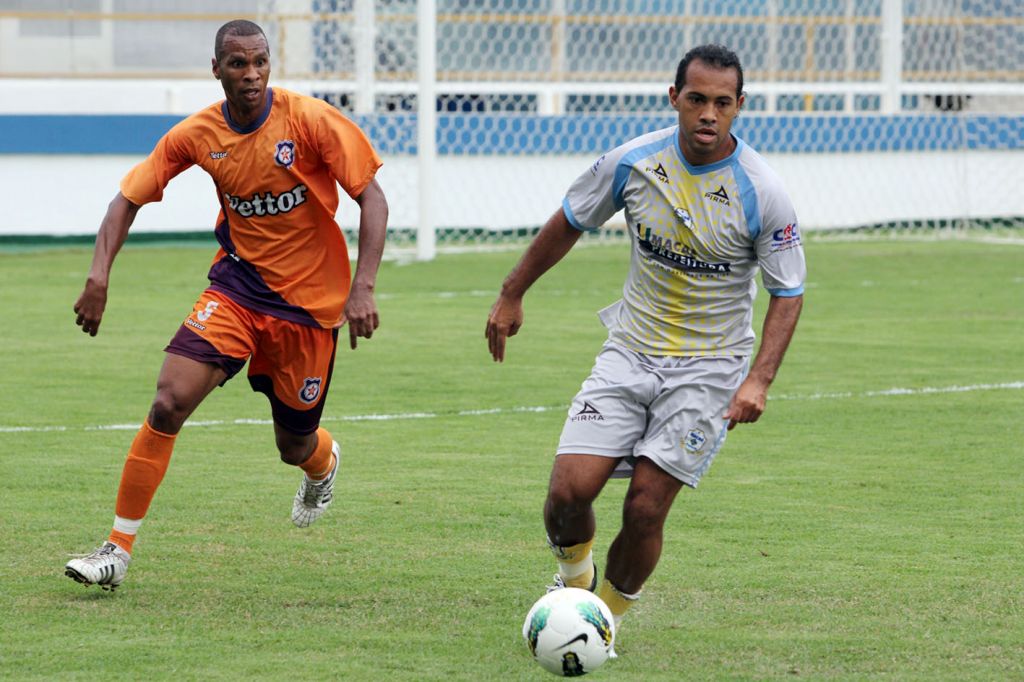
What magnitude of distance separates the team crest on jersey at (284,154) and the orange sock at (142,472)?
3.61ft

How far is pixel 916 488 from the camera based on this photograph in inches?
310

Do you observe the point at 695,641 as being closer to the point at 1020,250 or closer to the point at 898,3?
the point at 1020,250

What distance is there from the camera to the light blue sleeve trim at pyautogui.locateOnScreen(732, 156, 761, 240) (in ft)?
17.4

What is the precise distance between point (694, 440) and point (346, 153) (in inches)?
75.3

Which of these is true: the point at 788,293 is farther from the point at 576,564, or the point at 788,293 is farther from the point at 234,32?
the point at 234,32

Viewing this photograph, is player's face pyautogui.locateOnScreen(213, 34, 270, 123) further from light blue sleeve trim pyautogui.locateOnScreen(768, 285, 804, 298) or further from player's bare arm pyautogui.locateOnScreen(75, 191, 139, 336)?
light blue sleeve trim pyautogui.locateOnScreen(768, 285, 804, 298)

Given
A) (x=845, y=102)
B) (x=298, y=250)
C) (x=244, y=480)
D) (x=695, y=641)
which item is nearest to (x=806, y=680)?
(x=695, y=641)

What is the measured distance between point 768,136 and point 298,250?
15885 millimetres

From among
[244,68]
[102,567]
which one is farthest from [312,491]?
[244,68]

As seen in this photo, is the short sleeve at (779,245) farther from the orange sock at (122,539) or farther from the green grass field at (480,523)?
the orange sock at (122,539)

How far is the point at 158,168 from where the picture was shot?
6.57m

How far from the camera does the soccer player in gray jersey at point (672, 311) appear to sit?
5.30 metres

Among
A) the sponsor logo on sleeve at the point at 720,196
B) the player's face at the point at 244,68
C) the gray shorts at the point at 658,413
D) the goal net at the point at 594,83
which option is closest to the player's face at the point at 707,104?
the sponsor logo on sleeve at the point at 720,196

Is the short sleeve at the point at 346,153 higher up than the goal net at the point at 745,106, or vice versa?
→ the short sleeve at the point at 346,153
